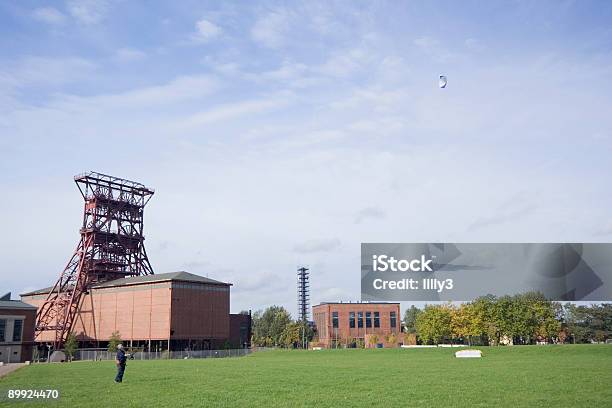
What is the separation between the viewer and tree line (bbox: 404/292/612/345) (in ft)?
289

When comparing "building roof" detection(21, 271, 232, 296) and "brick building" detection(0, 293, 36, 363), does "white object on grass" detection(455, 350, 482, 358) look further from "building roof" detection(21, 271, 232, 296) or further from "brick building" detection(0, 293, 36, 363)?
"brick building" detection(0, 293, 36, 363)

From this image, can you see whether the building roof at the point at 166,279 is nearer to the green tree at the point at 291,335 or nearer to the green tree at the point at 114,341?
the green tree at the point at 114,341

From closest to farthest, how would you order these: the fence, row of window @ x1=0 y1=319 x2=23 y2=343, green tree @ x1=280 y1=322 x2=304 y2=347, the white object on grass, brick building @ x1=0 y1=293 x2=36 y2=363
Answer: the white object on grass
the fence
brick building @ x1=0 y1=293 x2=36 y2=363
row of window @ x1=0 y1=319 x2=23 y2=343
green tree @ x1=280 y1=322 x2=304 y2=347

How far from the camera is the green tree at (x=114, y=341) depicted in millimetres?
89569

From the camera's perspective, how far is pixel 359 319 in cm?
14688

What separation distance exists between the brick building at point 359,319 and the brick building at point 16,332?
7749 cm

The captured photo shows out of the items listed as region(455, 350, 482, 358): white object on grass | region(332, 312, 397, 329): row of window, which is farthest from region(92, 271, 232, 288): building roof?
region(332, 312, 397, 329): row of window

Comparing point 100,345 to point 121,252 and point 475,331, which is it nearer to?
point 121,252

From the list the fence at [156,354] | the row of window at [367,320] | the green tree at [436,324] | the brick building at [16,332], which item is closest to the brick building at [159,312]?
the fence at [156,354]

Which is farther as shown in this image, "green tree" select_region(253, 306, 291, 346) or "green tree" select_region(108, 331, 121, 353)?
"green tree" select_region(253, 306, 291, 346)

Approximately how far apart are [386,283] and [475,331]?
23.0m

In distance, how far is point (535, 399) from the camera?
761 inches

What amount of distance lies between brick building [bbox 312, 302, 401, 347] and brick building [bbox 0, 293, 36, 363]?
77.5m

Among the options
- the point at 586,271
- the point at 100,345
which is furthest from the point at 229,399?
the point at 100,345
